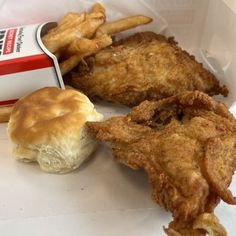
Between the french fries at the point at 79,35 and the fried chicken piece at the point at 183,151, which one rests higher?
the french fries at the point at 79,35

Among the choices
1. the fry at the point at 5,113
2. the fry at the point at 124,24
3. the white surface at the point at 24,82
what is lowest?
the fry at the point at 5,113

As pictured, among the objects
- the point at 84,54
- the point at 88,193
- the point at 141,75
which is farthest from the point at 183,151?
the point at 84,54

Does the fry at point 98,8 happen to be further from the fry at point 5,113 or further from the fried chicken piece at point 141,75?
the fry at point 5,113

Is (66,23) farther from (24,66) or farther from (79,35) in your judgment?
(24,66)

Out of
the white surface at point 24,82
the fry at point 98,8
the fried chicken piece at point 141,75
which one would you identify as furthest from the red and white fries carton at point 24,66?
the fry at point 98,8

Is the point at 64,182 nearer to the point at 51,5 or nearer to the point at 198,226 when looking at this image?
the point at 198,226
